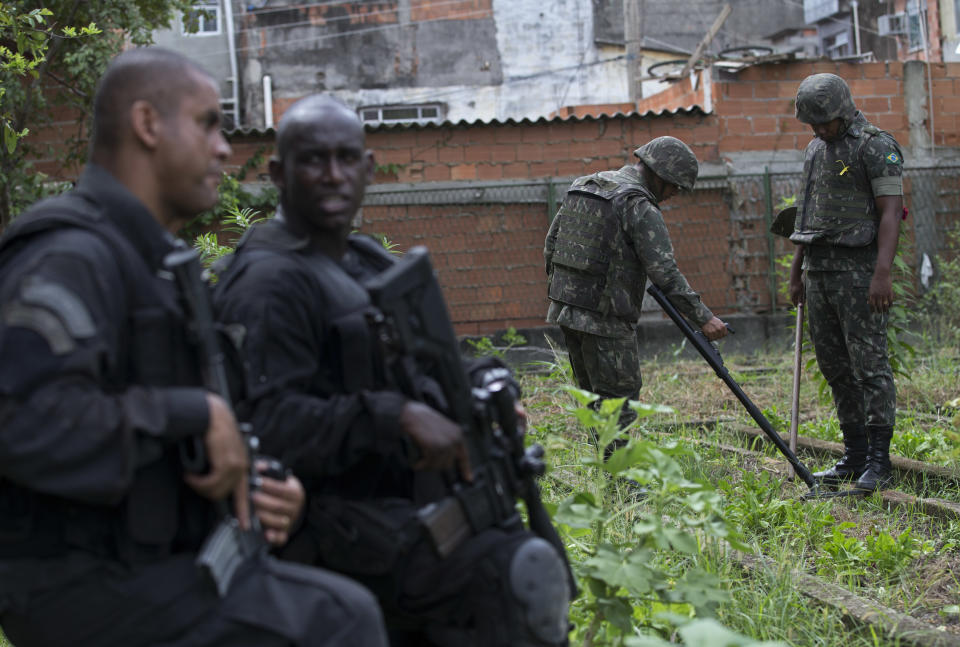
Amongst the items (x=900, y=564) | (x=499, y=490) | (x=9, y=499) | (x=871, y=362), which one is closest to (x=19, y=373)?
(x=9, y=499)

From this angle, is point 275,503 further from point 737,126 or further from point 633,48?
point 633,48

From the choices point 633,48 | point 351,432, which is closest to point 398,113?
point 633,48

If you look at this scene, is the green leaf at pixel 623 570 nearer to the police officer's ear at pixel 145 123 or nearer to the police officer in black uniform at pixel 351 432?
the police officer in black uniform at pixel 351 432

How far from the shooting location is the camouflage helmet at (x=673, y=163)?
5.06 m

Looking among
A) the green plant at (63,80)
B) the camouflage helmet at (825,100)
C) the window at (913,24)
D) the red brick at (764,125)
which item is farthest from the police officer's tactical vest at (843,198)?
the window at (913,24)

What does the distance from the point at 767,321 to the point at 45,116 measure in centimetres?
770

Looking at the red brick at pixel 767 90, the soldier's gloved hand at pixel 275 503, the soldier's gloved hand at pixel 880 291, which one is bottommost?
the soldier's gloved hand at pixel 275 503

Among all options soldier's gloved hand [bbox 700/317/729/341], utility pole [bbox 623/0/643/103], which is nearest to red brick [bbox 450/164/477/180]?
soldier's gloved hand [bbox 700/317/729/341]

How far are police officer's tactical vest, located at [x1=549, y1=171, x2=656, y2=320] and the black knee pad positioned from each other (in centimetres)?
321

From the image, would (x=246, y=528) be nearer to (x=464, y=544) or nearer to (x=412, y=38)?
(x=464, y=544)

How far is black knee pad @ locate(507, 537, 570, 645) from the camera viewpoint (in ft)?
6.34

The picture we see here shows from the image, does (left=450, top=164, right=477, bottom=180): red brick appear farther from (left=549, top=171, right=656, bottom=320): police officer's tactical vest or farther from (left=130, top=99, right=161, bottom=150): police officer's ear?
(left=130, top=99, right=161, bottom=150): police officer's ear

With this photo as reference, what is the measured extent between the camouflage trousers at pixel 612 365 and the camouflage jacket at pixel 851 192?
1.13 m

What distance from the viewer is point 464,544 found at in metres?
2.02
